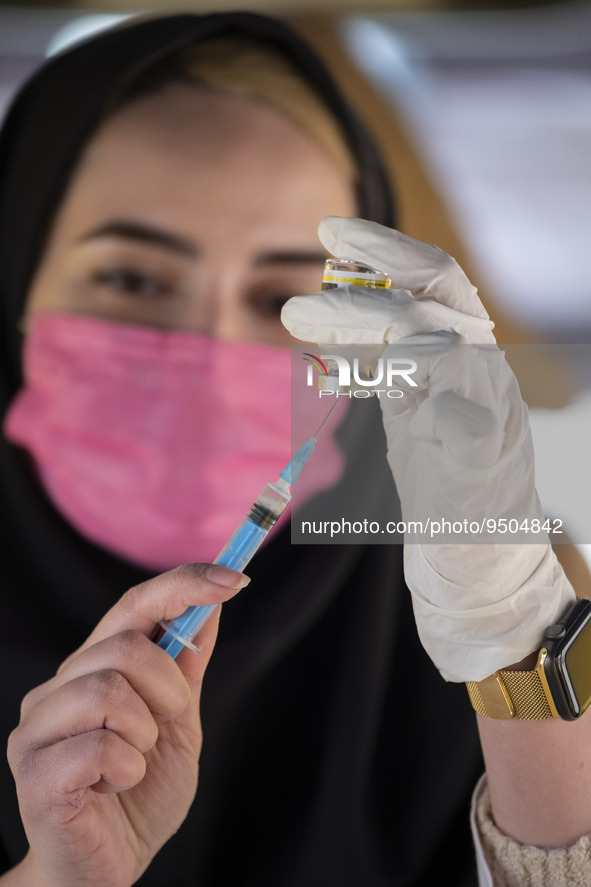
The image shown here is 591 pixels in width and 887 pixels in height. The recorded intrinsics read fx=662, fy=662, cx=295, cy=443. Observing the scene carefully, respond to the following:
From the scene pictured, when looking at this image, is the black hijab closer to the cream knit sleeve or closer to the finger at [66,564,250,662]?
the cream knit sleeve

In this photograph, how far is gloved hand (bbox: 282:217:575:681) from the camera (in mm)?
565

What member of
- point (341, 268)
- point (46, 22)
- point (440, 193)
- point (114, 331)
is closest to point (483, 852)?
point (341, 268)

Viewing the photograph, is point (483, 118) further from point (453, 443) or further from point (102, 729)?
point (102, 729)

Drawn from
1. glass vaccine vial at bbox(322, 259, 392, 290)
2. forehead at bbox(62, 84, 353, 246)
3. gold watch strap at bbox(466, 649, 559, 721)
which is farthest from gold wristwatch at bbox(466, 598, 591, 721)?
forehead at bbox(62, 84, 353, 246)

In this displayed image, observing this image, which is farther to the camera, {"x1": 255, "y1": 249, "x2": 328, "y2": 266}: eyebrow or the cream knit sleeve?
{"x1": 255, "y1": 249, "x2": 328, "y2": 266}: eyebrow

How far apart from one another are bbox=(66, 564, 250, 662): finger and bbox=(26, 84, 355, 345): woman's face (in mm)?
541

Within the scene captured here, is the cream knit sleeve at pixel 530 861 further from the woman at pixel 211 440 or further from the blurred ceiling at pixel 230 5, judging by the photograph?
the blurred ceiling at pixel 230 5

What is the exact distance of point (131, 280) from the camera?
1095 mm

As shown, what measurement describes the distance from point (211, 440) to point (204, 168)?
0.44 meters

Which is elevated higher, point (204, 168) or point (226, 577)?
point (204, 168)

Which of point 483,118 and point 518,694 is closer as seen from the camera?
point 518,694

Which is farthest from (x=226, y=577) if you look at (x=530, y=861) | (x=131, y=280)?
(x=131, y=280)

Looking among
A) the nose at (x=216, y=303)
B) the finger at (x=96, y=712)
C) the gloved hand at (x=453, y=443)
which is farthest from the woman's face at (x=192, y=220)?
the finger at (x=96, y=712)

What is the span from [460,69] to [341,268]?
1.32m
